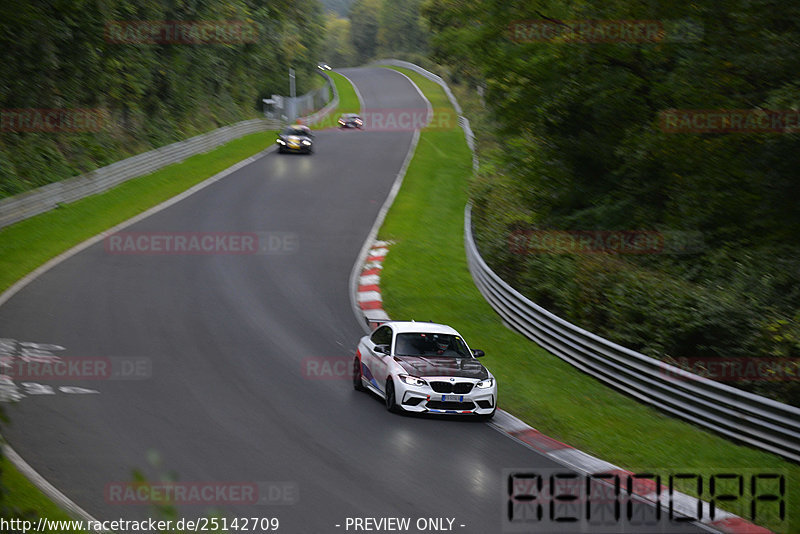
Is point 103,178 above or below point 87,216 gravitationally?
above

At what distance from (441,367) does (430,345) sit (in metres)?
0.91

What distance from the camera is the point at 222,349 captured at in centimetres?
1669

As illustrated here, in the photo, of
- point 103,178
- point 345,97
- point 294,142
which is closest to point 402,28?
point 345,97

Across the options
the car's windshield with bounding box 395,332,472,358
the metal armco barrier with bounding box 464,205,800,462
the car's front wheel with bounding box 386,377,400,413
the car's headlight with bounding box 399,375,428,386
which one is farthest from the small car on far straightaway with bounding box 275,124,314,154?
the car's headlight with bounding box 399,375,428,386

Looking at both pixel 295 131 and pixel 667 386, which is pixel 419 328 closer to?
pixel 667 386

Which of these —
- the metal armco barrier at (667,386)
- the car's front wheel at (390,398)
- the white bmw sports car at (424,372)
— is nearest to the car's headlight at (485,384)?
the white bmw sports car at (424,372)

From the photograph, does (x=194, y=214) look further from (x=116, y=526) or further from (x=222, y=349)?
(x=116, y=526)

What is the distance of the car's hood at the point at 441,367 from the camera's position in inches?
534

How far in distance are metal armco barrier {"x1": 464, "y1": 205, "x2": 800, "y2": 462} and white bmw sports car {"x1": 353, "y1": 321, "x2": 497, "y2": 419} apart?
9.51ft

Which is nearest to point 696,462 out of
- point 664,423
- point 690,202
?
point 664,423

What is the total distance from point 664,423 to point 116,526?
8.72 m

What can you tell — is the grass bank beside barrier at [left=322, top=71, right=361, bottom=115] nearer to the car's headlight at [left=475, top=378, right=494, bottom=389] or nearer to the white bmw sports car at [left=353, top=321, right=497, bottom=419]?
the white bmw sports car at [left=353, top=321, right=497, bottom=419]

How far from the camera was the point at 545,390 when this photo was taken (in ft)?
51.1

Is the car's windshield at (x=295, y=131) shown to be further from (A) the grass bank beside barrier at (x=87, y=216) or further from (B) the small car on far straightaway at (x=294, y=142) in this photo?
(A) the grass bank beside barrier at (x=87, y=216)
